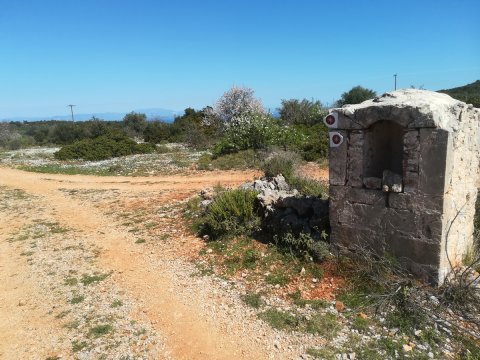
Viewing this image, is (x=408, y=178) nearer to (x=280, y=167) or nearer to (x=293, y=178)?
(x=293, y=178)

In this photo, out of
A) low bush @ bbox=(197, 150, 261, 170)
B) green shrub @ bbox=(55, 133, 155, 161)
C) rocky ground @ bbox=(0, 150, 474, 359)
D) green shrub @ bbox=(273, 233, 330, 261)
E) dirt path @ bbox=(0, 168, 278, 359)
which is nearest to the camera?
rocky ground @ bbox=(0, 150, 474, 359)

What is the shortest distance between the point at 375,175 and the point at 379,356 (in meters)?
2.49

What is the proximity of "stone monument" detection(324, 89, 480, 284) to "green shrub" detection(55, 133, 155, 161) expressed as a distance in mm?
22157

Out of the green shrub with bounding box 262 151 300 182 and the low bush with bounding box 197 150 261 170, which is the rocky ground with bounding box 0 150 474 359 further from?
the low bush with bounding box 197 150 261 170

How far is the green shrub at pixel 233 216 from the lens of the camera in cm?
715

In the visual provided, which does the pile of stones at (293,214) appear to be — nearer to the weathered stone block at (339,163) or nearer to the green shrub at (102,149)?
the weathered stone block at (339,163)

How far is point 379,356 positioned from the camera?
3.88m

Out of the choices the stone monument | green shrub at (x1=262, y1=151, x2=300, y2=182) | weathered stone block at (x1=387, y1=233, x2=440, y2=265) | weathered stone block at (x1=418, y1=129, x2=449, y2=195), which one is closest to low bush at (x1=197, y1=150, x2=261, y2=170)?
green shrub at (x1=262, y1=151, x2=300, y2=182)

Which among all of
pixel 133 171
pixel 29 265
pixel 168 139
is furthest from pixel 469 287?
pixel 168 139

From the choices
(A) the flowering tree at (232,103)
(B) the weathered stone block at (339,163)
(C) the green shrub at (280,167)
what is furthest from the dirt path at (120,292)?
(A) the flowering tree at (232,103)

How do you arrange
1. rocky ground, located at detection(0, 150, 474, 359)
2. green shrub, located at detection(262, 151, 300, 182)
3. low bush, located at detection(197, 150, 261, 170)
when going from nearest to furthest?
rocky ground, located at detection(0, 150, 474, 359) < green shrub, located at detection(262, 151, 300, 182) < low bush, located at detection(197, 150, 261, 170)

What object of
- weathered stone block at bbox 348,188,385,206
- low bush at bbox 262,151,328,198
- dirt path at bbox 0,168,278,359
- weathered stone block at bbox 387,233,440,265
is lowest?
dirt path at bbox 0,168,278,359

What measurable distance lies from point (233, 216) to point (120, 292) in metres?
2.59

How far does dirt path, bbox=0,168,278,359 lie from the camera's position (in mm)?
4336
